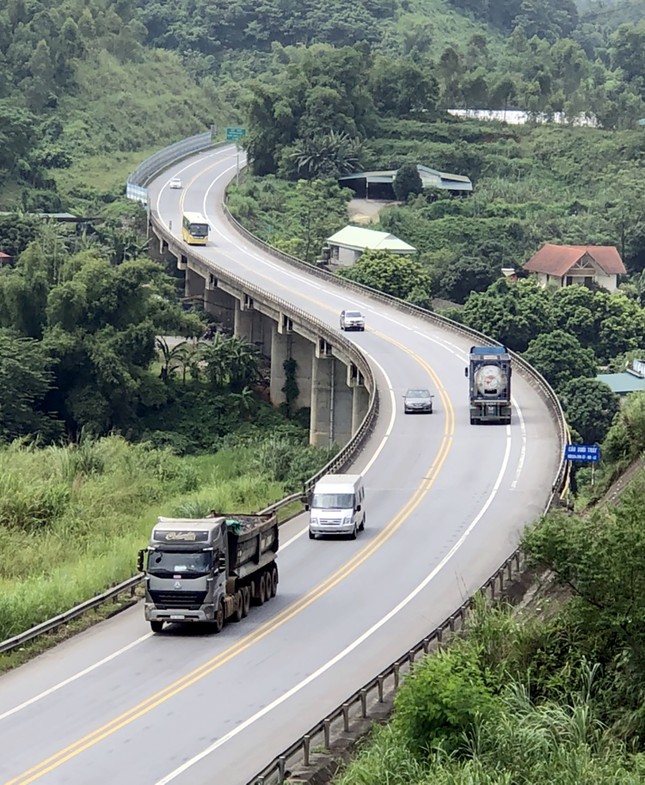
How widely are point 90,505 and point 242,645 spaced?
21336mm

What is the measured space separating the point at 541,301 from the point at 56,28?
276 feet

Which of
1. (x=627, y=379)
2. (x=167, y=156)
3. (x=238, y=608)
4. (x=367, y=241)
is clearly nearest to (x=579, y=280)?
(x=367, y=241)

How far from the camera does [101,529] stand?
172 feet

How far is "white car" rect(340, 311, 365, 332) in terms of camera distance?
87000 mm

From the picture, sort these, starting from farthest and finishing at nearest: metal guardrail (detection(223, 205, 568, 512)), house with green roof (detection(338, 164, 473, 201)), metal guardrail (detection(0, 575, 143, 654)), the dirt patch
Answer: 1. house with green roof (detection(338, 164, 473, 201))
2. the dirt patch
3. metal guardrail (detection(223, 205, 568, 512))
4. metal guardrail (detection(0, 575, 143, 654))

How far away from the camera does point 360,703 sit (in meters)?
30.5

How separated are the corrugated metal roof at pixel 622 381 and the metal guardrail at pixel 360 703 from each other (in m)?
48.7

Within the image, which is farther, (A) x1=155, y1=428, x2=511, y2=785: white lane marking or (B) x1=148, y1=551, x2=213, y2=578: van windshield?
(B) x1=148, y1=551, x2=213, y2=578: van windshield

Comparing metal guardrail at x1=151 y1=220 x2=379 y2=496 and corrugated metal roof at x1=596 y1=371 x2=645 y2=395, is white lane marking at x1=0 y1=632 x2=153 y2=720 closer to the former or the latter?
metal guardrail at x1=151 y1=220 x2=379 y2=496

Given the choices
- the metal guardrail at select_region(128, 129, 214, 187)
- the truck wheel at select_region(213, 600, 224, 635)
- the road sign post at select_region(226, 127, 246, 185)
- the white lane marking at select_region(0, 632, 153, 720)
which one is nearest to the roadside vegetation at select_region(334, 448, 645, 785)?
the truck wheel at select_region(213, 600, 224, 635)

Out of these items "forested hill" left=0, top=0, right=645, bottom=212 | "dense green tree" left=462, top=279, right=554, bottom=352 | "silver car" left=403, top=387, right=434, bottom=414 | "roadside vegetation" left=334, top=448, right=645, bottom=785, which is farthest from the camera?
"forested hill" left=0, top=0, right=645, bottom=212

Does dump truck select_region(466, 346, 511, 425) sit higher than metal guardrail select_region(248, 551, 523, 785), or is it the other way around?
metal guardrail select_region(248, 551, 523, 785)

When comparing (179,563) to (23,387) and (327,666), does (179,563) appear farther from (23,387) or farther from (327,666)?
(23,387)

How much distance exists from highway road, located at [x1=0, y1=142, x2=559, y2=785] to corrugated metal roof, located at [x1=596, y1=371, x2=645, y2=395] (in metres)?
20.6
